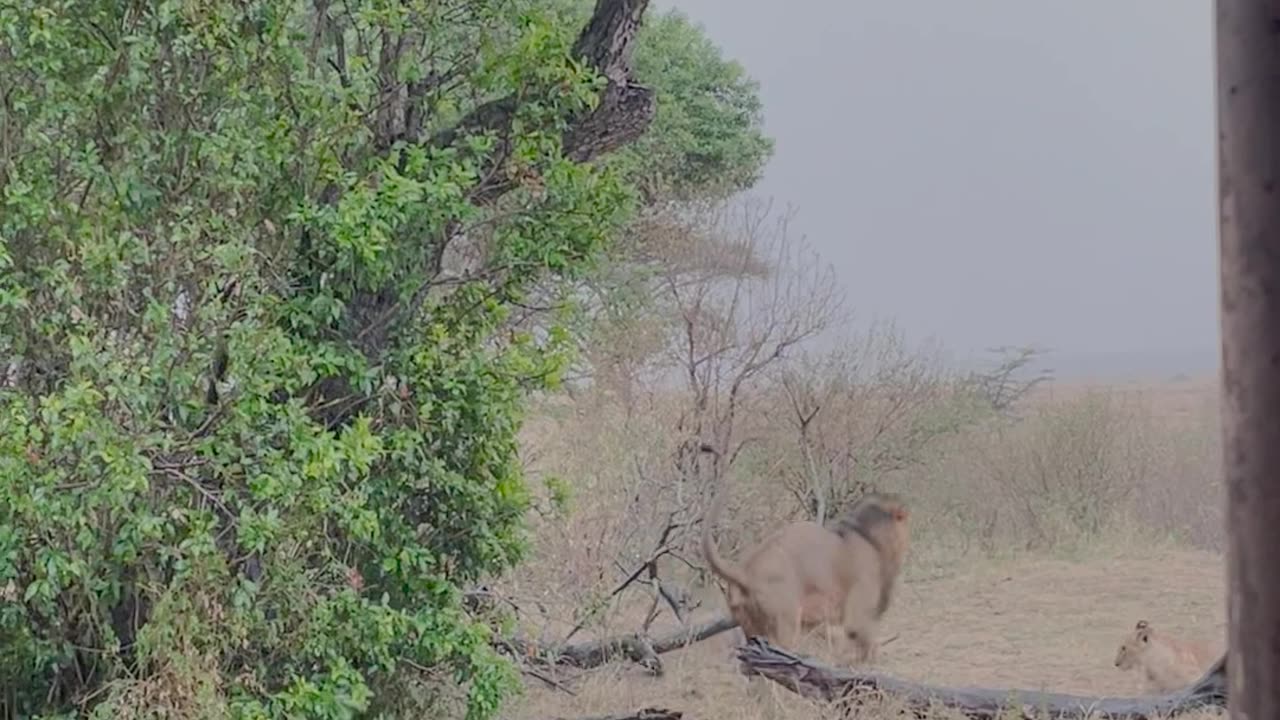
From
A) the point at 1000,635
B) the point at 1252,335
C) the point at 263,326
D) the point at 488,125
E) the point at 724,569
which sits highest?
the point at 488,125

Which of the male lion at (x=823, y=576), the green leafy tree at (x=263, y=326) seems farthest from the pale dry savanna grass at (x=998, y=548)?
the green leafy tree at (x=263, y=326)

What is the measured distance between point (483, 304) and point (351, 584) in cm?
54

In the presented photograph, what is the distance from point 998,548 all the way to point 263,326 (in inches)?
130

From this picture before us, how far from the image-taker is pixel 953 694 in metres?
2.76

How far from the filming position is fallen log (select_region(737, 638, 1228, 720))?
2.62 meters

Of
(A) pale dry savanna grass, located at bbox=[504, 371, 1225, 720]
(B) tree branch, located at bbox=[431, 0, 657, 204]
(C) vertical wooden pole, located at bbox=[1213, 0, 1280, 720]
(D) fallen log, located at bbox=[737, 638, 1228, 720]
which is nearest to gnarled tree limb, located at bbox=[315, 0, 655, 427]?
(B) tree branch, located at bbox=[431, 0, 657, 204]

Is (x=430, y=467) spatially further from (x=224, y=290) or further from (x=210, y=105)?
(x=210, y=105)

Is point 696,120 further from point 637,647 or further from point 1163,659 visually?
point 1163,659

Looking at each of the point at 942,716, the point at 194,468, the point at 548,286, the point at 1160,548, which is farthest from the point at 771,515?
the point at 194,468

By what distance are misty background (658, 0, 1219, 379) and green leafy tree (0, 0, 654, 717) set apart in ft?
6.99

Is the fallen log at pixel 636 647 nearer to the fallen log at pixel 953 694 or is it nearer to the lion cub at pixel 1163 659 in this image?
the fallen log at pixel 953 694

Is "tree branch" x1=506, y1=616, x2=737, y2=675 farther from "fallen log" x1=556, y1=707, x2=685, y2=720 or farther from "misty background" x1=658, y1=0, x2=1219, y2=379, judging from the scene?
"misty background" x1=658, y1=0, x2=1219, y2=379

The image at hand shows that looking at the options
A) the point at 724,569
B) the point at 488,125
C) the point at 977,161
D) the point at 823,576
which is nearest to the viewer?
the point at 488,125

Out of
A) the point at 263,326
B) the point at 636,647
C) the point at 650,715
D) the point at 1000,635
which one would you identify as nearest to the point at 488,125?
the point at 263,326
